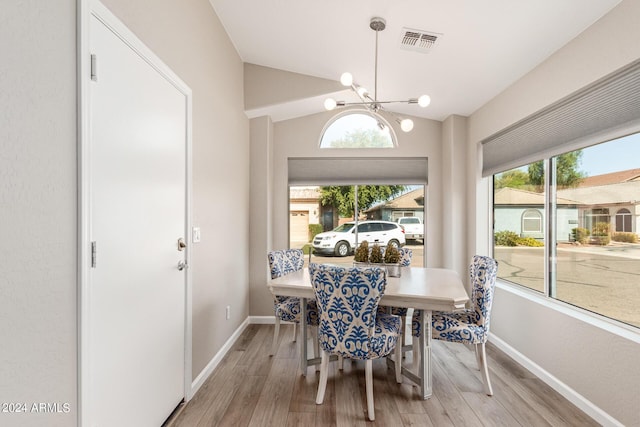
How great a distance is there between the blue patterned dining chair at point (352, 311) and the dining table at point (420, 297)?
0.75 feet

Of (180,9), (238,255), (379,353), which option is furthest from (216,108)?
(379,353)

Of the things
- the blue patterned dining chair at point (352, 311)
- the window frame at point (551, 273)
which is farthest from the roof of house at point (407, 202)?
the blue patterned dining chair at point (352, 311)

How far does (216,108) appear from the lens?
9.55 feet

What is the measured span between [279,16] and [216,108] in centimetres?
93

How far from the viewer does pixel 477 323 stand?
2.55m

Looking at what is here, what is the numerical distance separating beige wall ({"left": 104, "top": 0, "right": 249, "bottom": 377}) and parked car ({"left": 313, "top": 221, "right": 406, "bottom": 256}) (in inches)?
45.7

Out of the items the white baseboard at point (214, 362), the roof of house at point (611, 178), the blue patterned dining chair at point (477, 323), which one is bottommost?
the white baseboard at point (214, 362)

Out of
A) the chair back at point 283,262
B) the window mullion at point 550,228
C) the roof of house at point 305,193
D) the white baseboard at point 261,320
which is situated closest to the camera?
the window mullion at point 550,228

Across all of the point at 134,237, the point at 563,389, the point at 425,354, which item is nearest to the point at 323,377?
the point at 425,354

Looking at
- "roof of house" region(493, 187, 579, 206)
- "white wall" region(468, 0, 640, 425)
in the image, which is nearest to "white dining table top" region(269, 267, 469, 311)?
"white wall" region(468, 0, 640, 425)

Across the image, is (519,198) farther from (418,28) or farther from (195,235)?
(195,235)

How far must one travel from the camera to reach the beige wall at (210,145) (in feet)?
6.75

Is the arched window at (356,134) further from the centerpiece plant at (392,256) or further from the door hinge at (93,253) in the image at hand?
the door hinge at (93,253)

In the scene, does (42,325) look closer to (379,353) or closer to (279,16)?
(379,353)
